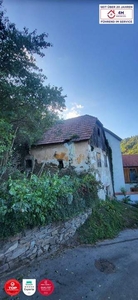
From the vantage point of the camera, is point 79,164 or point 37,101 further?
point 79,164

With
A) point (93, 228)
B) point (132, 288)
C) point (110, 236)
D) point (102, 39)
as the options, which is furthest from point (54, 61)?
point (110, 236)

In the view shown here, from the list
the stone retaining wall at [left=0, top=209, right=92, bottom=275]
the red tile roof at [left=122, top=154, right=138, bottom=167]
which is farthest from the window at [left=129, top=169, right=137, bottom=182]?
the stone retaining wall at [left=0, top=209, right=92, bottom=275]

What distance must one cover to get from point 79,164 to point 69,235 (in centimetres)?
299

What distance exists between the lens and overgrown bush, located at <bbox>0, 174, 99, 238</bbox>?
237 cm

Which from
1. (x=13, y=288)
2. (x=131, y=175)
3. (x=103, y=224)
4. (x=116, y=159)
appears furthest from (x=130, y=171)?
(x=13, y=288)

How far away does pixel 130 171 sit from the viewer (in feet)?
42.2

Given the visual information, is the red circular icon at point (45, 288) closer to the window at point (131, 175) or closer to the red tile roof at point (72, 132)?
the red tile roof at point (72, 132)

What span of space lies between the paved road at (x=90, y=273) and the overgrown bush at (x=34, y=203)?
70cm

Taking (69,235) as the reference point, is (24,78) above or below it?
above

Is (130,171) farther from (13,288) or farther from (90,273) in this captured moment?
(13,288)

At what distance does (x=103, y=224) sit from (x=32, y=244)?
3091 millimetres

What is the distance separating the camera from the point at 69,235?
3896 mm

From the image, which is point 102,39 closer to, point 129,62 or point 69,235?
point 129,62

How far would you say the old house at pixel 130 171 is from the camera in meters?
12.1
